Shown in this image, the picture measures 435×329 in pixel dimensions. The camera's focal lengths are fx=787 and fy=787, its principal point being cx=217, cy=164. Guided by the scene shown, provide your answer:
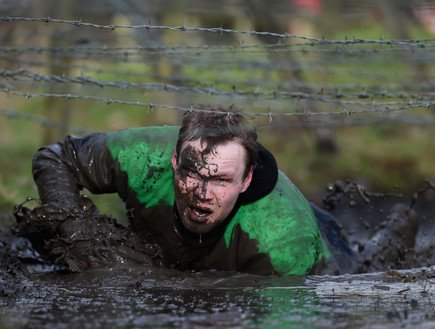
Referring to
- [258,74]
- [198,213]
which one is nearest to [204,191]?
[198,213]

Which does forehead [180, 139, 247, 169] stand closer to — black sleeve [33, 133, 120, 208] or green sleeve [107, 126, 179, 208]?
green sleeve [107, 126, 179, 208]

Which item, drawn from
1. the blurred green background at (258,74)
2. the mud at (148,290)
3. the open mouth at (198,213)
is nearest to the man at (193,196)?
the open mouth at (198,213)

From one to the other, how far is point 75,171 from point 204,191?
1172 millimetres

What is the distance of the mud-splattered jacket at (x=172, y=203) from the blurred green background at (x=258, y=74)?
4.62ft

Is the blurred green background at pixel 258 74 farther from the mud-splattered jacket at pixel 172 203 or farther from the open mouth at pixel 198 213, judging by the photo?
the open mouth at pixel 198 213

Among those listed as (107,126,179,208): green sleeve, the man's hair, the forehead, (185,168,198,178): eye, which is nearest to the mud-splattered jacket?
(107,126,179,208): green sleeve

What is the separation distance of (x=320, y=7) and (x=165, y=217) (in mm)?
6291

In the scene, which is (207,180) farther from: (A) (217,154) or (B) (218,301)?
(B) (218,301)

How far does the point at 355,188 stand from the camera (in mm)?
7422

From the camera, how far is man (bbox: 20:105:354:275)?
496cm

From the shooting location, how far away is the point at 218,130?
493 centimetres

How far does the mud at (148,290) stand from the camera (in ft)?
12.5

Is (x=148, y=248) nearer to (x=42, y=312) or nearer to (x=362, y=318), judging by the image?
(x=42, y=312)

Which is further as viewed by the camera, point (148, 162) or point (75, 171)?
point (75, 171)
